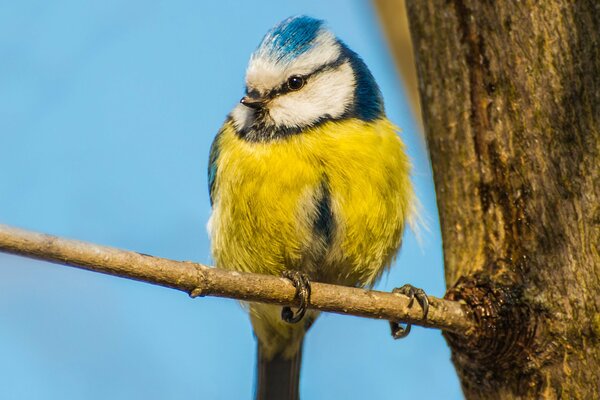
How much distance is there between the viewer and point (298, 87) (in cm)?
320

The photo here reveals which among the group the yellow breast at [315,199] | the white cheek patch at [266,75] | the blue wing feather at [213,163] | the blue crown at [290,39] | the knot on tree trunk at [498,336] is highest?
the blue crown at [290,39]

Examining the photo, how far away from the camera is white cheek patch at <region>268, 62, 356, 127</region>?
309 centimetres

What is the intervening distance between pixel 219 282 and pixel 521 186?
1044mm

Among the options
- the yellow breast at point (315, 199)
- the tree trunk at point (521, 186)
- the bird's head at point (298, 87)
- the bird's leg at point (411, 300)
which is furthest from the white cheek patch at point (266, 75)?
the bird's leg at point (411, 300)

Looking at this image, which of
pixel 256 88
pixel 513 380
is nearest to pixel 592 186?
pixel 513 380

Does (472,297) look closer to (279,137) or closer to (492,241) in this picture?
(492,241)

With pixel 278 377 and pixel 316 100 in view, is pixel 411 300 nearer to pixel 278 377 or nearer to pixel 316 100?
pixel 316 100

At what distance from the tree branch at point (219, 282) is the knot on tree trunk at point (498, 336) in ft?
0.15

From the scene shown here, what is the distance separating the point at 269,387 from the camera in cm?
Result: 357

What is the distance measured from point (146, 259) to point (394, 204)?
1.29 m

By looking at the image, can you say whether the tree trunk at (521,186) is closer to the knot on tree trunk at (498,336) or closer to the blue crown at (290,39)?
the knot on tree trunk at (498,336)

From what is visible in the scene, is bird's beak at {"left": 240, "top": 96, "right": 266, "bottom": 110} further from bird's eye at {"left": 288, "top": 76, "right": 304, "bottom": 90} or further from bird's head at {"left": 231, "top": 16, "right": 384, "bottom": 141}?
bird's eye at {"left": 288, "top": 76, "right": 304, "bottom": 90}

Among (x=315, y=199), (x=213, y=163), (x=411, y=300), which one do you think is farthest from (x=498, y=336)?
(x=213, y=163)

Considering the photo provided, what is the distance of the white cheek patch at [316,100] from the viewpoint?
3090mm
